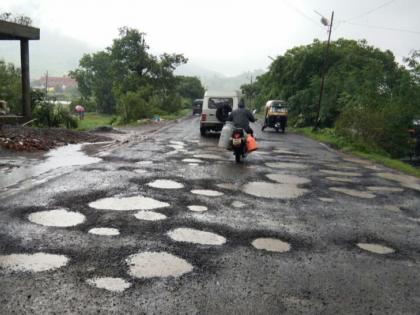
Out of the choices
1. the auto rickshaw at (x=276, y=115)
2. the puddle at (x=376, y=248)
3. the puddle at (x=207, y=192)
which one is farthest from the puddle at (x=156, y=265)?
the auto rickshaw at (x=276, y=115)

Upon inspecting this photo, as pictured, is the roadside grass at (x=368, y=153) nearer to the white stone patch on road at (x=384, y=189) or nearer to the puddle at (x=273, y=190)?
the white stone patch on road at (x=384, y=189)

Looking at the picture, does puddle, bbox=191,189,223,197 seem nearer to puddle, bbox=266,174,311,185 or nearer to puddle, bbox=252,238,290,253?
puddle, bbox=266,174,311,185

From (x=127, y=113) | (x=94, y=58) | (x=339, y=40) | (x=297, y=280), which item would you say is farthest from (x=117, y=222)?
(x=94, y=58)

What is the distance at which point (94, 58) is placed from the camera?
84.2 metres

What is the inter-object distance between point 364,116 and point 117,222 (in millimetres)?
15189

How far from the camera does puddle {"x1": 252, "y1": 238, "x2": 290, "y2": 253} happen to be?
4543mm

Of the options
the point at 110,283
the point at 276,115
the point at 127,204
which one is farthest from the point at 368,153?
the point at 110,283

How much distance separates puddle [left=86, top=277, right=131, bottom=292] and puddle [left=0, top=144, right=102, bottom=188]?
173 inches

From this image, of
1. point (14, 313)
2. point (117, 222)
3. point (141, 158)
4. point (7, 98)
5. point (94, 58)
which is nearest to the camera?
point (14, 313)

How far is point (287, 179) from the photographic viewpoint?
9.01 m

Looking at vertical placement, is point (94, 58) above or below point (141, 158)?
above

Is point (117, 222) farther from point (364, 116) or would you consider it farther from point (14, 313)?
point (364, 116)

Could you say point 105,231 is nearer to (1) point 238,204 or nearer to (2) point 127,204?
(2) point 127,204

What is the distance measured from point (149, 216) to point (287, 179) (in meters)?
4.27
